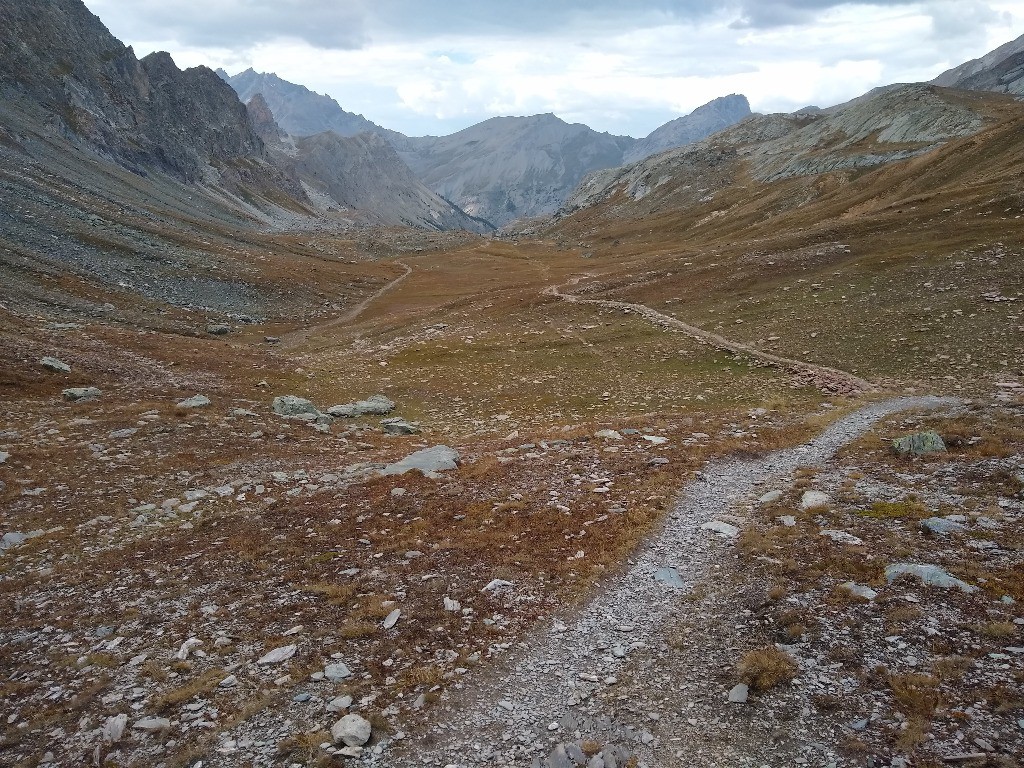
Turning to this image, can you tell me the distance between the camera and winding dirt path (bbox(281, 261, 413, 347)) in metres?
60.1

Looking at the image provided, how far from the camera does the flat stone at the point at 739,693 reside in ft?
29.9

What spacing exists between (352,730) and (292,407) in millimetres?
23493

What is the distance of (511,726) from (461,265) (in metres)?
128

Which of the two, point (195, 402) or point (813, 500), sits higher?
point (813, 500)

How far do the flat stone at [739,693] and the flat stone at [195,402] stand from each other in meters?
25.9

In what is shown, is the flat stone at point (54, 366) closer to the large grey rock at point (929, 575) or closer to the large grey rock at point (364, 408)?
the large grey rock at point (364, 408)

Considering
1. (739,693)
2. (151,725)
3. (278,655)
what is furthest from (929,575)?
(151,725)

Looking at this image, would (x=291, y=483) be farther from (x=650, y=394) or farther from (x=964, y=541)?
(x=650, y=394)

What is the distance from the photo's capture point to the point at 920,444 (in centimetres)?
1886

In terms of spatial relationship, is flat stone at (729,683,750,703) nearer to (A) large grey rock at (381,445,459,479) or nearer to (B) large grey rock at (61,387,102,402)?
(A) large grey rock at (381,445,459,479)

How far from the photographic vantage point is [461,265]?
132125 mm

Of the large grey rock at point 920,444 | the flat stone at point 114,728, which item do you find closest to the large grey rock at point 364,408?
the flat stone at point 114,728

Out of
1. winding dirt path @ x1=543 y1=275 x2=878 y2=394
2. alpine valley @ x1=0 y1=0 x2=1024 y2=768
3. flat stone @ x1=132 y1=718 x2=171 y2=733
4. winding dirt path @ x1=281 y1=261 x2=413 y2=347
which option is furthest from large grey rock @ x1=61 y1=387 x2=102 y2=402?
winding dirt path @ x1=543 y1=275 x2=878 y2=394

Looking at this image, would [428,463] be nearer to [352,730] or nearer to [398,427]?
[398,427]
